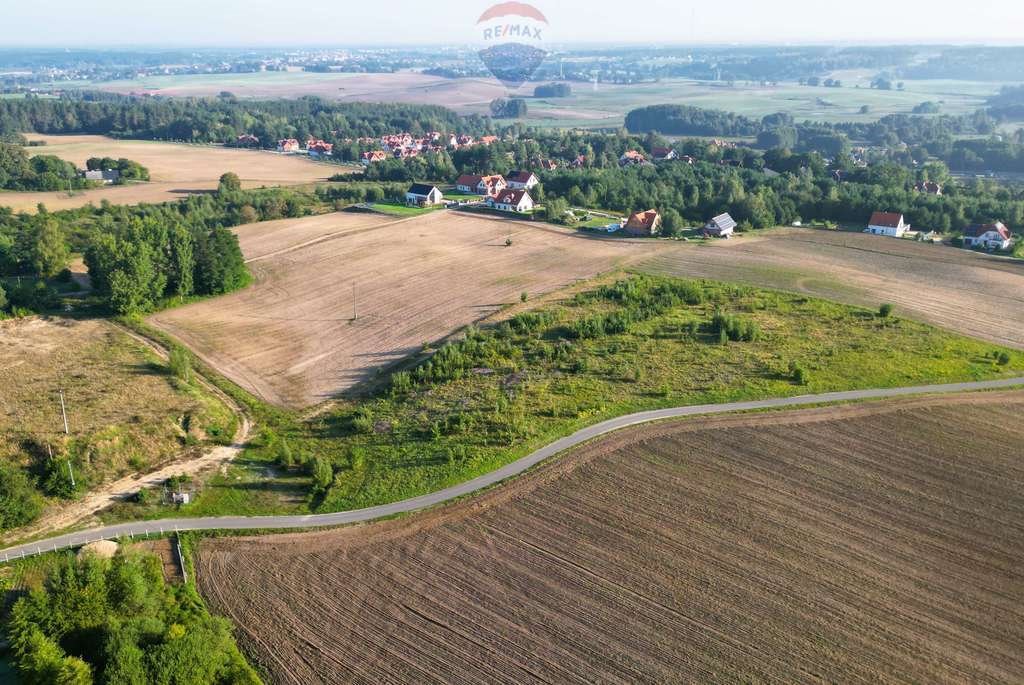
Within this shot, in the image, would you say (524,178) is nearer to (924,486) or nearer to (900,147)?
(924,486)

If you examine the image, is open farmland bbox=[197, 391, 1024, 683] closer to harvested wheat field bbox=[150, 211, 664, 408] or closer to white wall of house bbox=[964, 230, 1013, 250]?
harvested wheat field bbox=[150, 211, 664, 408]

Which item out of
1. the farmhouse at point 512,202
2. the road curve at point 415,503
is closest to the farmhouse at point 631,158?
the farmhouse at point 512,202

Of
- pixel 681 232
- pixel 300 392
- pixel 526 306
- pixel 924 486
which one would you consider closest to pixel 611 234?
pixel 681 232

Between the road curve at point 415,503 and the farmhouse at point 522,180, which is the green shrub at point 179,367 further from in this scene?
the farmhouse at point 522,180

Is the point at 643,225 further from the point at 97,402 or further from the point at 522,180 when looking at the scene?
the point at 97,402

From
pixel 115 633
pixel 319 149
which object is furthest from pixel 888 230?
pixel 319 149
